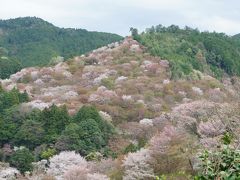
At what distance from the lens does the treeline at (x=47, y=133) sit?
37.0 metres

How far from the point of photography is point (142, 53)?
213 feet

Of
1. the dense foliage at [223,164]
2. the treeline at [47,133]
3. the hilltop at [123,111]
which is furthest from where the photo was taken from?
the treeline at [47,133]

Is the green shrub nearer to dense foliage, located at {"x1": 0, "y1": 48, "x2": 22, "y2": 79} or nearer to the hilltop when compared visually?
the hilltop

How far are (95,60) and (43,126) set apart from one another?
26441 millimetres

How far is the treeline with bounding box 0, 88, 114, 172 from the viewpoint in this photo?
36991 mm

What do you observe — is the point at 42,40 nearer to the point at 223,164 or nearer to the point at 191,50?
the point at 191,50

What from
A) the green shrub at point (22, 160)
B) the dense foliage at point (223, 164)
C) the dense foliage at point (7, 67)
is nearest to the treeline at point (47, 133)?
the green shrub at point (22, 160)

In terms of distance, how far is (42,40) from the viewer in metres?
117

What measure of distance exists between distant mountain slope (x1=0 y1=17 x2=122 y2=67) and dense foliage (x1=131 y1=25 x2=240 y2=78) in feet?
94.2

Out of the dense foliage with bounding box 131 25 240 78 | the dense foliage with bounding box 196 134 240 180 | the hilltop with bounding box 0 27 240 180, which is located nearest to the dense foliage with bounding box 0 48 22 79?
the hilltop with bounding box 0 27 240 180

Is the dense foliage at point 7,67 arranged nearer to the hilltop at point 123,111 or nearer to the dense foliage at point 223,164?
the hilltop at point 123,111

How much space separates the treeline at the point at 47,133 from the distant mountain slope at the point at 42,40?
52.2m

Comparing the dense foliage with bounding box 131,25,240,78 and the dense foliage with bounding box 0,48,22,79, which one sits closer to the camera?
the dense foliage with bounding box 131,25,240,78

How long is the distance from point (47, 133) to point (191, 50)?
107ft
